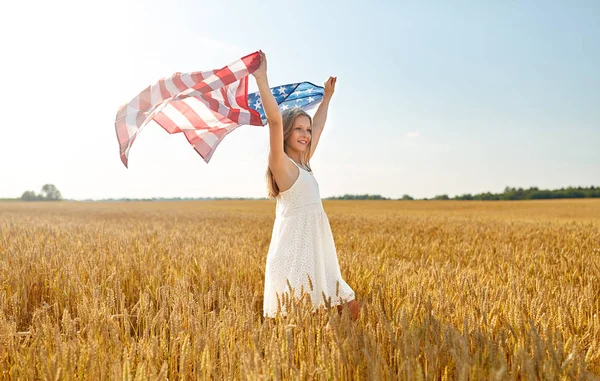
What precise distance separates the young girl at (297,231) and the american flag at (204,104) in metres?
0.57

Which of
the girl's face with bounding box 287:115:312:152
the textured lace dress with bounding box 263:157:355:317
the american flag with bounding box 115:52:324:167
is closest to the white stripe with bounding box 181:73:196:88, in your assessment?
the american flag with bounding box 115:52:324:167

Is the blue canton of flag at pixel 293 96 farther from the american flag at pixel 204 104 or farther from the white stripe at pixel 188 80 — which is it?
the white stripe at pixel 188 80

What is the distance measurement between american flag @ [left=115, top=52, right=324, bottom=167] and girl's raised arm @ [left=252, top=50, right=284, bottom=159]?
0.16 meters

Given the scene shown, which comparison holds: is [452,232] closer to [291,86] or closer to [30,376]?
[291,86]

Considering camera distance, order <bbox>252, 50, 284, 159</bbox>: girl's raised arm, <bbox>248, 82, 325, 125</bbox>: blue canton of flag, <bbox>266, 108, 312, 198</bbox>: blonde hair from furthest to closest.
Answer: <bbox>248, 82, 325, 125</bbox>: blue canton of flag, <bbox>266, 108, 312, 198</bbox>: blonde hair, <bbox>252, 50, 284, 159</bbox>: girl's raised arm

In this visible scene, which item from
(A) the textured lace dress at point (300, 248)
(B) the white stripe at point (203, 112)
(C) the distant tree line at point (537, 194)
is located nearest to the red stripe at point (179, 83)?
(B) the white stripe at point (203, 112)

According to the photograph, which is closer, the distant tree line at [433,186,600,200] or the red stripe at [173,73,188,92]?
the red stripe at [173,73,188,92]

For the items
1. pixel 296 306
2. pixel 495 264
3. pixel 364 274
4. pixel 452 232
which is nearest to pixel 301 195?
pixel 296 306

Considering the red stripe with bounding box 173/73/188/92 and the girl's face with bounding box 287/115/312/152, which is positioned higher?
the red stripe with bounding box 173/73/188/92

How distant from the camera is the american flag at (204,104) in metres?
3.85

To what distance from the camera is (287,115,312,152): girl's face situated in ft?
11.9

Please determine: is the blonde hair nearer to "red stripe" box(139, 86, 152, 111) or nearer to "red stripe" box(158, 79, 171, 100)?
"red stripe" box(158, 79, 171, 100)

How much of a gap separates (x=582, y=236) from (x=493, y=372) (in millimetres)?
9484

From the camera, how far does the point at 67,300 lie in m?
3.92
